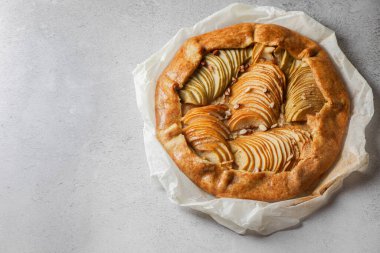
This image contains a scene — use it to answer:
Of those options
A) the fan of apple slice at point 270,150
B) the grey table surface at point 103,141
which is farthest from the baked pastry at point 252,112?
the grey table surface at point 103,141

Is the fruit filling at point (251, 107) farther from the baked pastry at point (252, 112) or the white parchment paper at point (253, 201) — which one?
the white parchment paper at point (253, 201)

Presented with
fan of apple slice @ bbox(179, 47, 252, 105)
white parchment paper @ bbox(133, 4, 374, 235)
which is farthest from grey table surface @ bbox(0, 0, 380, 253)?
fan of apple slice @ bbox(179, 47, 252, 105)

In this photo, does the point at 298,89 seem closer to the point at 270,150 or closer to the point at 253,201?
the point at 270,150

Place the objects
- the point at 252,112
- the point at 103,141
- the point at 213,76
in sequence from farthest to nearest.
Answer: the point at 103,141 → the point at 213,76 → the point at 252,112

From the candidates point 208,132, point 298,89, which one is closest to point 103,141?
point 208,132

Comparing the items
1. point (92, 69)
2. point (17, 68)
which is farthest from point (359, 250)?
point (17, 68)

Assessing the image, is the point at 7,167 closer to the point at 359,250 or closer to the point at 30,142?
the point at 30,142

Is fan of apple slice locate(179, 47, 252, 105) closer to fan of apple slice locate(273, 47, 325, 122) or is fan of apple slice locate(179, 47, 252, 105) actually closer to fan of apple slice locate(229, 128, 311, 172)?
fan of apple slice locate(273, 47, 325, 122)
